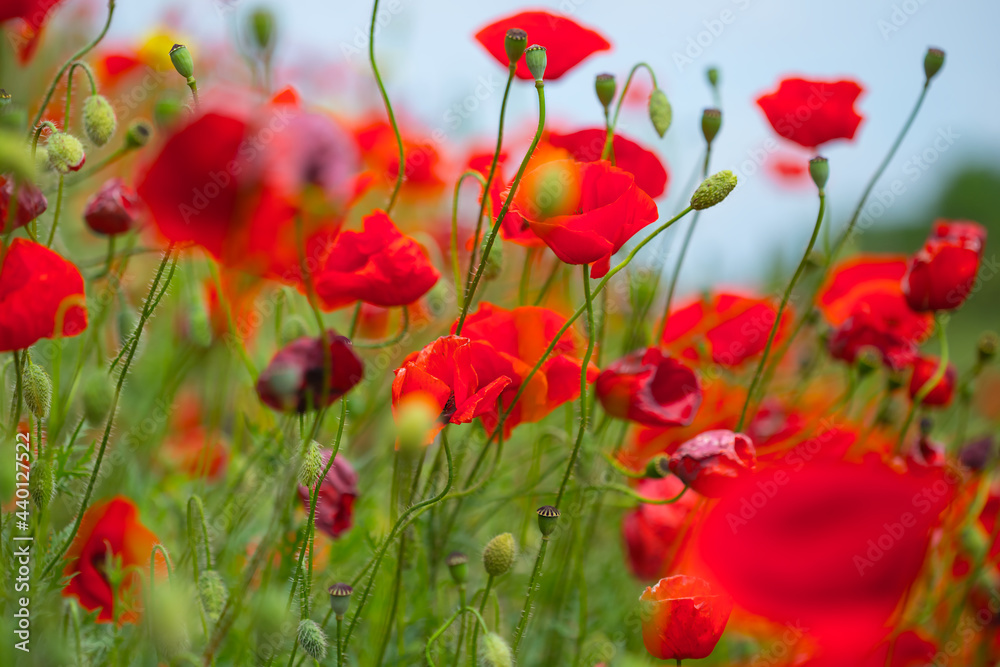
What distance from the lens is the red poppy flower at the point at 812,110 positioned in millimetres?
1078

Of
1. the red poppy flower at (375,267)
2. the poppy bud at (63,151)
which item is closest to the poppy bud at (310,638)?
the red poppy flower at (375,267)

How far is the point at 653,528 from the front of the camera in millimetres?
1202

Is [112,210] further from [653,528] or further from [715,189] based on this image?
[653,528]

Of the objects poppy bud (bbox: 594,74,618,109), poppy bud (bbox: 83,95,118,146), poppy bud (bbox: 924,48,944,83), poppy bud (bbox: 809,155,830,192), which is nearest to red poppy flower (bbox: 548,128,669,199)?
poppy bud (bbox: 594,74,618,109)

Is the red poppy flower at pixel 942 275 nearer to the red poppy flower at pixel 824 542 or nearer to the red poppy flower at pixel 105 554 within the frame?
the red poppy flower at pixel 824 542

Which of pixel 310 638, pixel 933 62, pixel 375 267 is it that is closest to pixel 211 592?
pixel 310 638

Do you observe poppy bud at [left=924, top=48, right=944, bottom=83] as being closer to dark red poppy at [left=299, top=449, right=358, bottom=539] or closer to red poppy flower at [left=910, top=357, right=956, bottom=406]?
red poppy flower at [left=910, top=357, right=956, bottom=406]

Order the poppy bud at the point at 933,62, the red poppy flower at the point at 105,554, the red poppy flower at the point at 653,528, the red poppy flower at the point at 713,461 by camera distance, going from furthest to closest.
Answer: the red poppy flower at the point at 653,528, the poppy bud at the point at 933,62, the red poppy flower at the point at 105,554, the red poppy flower at the point at 713,461

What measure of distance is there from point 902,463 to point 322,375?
854 millimetres

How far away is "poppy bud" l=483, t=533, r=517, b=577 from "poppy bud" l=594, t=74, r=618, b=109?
1.74 ft

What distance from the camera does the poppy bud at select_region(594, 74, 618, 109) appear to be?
0.96 m

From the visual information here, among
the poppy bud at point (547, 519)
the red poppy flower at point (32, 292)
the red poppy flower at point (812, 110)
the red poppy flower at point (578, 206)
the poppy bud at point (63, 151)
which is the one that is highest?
the red poppy flower at point (812, 110)

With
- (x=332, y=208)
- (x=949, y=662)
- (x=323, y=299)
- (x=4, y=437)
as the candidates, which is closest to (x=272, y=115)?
(x=332, y=208)

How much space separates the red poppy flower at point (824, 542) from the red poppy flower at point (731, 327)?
0.67 metres
